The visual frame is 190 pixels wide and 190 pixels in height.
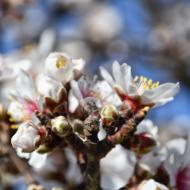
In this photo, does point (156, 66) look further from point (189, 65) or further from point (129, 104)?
point (129, 104)

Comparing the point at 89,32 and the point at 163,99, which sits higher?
the point at 163,99

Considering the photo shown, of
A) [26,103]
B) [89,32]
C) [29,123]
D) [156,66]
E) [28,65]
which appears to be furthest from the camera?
[89,32]

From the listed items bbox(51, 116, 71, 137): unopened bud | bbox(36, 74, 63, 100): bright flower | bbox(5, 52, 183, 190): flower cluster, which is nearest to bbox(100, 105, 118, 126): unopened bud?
bbox(5, 52, 183, 190): flower cluster

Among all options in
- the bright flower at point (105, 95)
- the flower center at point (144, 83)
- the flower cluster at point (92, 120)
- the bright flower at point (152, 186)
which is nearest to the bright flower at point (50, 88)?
the flower cluster at point (92, 120)

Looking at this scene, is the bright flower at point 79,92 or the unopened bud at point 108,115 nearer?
the unopened bud at point 108,115

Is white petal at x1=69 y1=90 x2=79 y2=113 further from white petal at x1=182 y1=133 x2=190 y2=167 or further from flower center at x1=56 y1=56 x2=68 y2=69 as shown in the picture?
white petal at x1=182 y1=133 x2=190 y2=167

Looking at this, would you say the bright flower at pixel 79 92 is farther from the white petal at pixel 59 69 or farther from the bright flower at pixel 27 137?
the bright flower at pixel 27 137

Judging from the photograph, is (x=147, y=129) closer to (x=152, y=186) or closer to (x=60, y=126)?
(x=152, y=186)

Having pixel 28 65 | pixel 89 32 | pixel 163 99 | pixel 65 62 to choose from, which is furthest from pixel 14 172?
pixel 89 32
